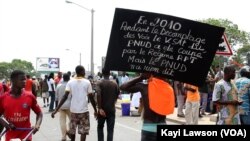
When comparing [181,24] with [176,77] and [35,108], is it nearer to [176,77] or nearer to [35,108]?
[176,77]

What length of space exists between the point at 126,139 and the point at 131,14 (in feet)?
23.8

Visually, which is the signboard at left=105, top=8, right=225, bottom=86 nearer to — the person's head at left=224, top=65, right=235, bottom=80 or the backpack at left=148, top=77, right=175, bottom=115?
the backpack at left=148, top=77, right=175, bottom=115

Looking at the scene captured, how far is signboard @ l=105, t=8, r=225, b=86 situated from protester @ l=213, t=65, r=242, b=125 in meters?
2.27

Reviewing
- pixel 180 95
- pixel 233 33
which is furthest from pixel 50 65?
pixel 180 95

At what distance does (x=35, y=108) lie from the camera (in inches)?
276

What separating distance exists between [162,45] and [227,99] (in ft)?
8.40

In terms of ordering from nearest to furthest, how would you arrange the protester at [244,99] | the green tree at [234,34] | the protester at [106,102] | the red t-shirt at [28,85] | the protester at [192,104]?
the protester at [244,99]
the protester at [106,102]
the protester at [192,104]
the red t-shirt at [28,85]
the green tree at [234,34]

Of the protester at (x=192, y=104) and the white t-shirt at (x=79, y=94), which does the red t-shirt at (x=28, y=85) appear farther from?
the white t-shirt at (x=79, y=94)

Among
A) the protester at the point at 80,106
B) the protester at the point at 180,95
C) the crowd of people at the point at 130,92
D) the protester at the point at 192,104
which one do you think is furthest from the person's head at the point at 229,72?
the protester at the point at 180,95

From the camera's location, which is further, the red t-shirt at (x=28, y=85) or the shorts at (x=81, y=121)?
the red t-shirt at (x=28, y=85)

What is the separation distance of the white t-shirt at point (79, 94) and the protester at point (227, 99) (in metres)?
2.70

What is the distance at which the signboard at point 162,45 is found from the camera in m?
6.60

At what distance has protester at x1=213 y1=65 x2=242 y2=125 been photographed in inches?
348

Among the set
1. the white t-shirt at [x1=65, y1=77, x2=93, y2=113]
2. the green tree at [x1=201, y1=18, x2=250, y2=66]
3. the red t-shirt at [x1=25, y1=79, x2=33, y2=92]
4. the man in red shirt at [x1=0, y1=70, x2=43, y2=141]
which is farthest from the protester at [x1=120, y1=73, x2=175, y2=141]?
the green tree at [x1=201, y1=18, x2=250, y2=66]
